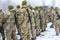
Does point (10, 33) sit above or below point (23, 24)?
below

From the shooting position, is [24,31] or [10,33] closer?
[10,33]

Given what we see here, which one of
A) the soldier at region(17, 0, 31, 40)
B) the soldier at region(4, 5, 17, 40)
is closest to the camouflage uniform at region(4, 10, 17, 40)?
the soldier at region(4, 5, 17, 40)

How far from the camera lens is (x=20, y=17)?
904 centimetres

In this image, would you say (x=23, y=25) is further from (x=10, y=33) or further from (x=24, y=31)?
(x=10, y=33)

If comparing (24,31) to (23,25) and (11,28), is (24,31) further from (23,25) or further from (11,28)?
(11,28)

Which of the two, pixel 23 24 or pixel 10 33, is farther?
pixel 23 24

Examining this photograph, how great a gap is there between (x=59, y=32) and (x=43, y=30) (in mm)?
2032

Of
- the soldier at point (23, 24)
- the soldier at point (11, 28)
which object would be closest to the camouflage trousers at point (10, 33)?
the soldier at point (11, 28)

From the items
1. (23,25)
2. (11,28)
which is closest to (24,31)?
(23,25)

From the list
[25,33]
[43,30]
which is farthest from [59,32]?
[25,33]

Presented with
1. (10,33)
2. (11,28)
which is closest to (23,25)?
(11,28)

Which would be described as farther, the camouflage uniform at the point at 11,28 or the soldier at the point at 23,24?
the soldier at the point at 23,24

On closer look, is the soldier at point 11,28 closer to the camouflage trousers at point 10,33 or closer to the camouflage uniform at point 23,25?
the camouflage trousers at point 10,33

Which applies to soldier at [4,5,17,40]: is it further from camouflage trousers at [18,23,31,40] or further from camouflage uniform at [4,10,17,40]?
camouflage trousers at [18,23,31,40]
